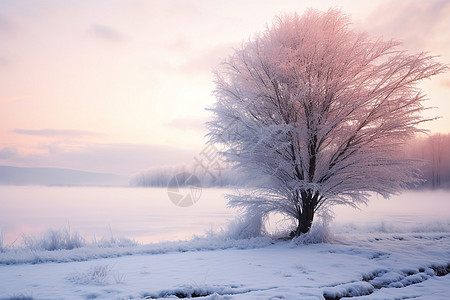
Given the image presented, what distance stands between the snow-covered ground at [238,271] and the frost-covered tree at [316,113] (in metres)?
1.84

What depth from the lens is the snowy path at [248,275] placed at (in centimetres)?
574

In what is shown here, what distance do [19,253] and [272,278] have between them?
6.92 metres

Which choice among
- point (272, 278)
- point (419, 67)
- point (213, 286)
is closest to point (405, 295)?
point (272, 278)

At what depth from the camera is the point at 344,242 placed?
1118 centimetres

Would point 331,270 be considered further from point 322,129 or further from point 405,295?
point 322,129

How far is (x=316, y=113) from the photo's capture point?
10773 mm

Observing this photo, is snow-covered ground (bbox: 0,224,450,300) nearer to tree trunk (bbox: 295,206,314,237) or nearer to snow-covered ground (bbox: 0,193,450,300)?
snow-covered ground (bbox: 0,193,450,300)

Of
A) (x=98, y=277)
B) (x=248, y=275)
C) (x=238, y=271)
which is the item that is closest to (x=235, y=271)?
(x=238, y=271)

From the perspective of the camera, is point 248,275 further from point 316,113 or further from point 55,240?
point 55,240

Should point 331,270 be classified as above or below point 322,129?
below

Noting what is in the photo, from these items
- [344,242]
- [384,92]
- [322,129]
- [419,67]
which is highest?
[419,67]

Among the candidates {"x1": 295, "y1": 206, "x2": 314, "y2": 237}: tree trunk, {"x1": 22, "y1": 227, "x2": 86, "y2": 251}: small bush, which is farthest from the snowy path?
{"x1": 22, "y1": 227, "x2": 86, "y2": 251}: small bush

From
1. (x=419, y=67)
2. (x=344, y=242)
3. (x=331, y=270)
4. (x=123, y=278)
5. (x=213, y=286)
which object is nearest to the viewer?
(x=213, y=286)

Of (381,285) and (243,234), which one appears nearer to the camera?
(381,285)
